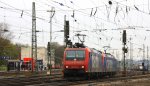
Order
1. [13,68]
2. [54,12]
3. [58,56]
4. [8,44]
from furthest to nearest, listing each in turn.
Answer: [58,56] < [8,44] < [13,68] < [54,12]

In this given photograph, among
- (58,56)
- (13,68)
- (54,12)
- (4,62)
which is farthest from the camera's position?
(58,56)

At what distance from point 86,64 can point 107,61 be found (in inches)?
610

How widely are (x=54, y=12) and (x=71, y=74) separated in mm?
16389

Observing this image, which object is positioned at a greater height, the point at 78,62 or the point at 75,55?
the point at 75,55

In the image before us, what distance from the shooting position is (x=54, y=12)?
50562mm

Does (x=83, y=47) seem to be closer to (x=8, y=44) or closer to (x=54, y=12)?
(x=54, y=12)

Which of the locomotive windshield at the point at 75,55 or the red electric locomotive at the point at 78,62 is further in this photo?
the locomotive windshield at the point at 75,55

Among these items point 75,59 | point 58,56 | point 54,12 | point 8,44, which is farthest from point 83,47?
point 58,56

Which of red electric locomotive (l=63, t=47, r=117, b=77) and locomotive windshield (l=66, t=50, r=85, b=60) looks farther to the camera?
locomotive windshield (l=66, t=50, r=85, b=60)

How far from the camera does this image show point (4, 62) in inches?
4461

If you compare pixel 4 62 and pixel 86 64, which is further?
pixel 4 62

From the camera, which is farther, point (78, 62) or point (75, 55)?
point (75, 55)

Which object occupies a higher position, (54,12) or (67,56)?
(54,12)

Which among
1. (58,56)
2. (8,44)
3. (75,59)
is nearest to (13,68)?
(8,44)
